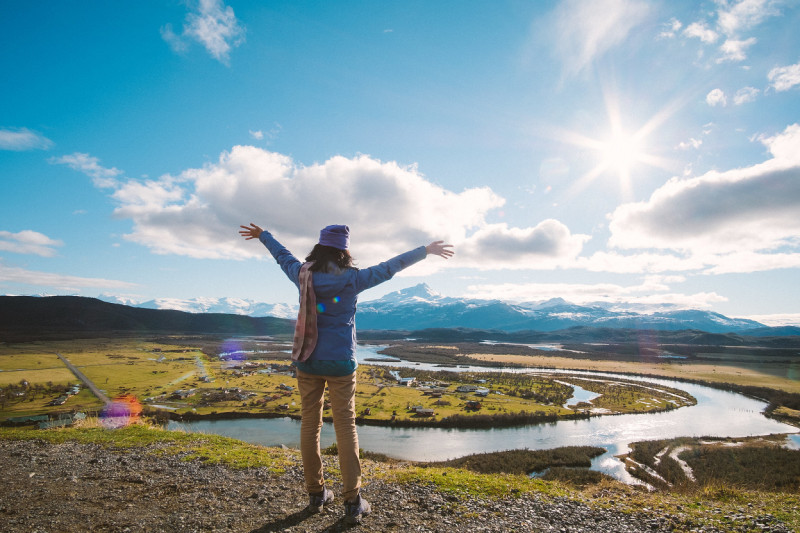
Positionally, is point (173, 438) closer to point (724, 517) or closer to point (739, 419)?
point (724, 517)

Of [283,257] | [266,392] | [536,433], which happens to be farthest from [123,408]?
[283,257]

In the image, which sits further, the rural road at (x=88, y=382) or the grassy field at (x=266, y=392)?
the rural road at (x=88, y=382)

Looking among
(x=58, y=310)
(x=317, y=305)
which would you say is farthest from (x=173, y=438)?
(x=58, y=310)

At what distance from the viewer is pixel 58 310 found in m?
200

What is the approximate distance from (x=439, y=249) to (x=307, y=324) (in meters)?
2.24

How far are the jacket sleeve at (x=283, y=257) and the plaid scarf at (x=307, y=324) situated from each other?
39 cm

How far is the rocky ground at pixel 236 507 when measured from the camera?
461 cm

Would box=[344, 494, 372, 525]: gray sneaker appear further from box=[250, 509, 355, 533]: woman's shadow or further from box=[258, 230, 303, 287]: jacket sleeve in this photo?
box=[258, 230, 303, 287]: jacket sleeve

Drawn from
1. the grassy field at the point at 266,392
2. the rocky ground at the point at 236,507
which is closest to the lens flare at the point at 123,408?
the grassy field at the point at 266,392

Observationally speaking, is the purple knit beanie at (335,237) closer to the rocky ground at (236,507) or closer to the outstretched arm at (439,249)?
the outstretched arm at (439,249)

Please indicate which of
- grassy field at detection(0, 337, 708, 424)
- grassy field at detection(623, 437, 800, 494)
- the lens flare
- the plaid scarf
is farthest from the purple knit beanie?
grassy field at detection(0, 337, 708, 424)

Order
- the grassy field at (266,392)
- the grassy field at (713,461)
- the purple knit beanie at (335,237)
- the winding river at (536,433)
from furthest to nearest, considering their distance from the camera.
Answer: the grassy field at (266,392)
the winding river at (536,433)
the grassy field at (713,461)
the purple knit beanie at (335,237)

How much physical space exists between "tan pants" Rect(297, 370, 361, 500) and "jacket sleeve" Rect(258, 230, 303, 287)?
1333 millimetres

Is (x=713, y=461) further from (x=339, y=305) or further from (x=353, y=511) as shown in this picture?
(x=339, y=305)
